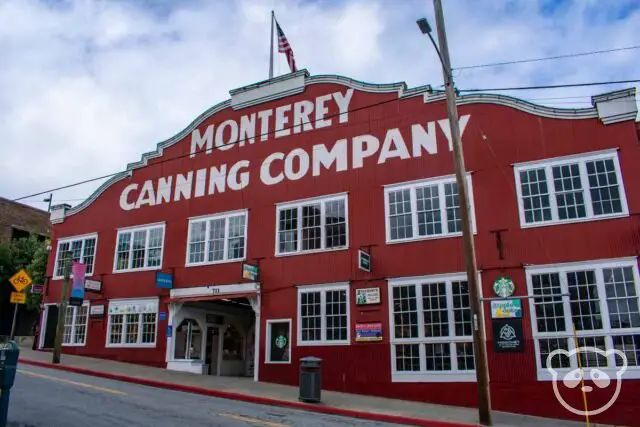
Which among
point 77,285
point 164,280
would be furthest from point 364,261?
point 77,285

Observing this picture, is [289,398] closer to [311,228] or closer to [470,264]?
[311,228]

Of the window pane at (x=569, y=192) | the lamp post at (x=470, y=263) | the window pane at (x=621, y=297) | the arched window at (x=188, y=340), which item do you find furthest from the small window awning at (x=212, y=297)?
the window pane at (x=621, y=297)

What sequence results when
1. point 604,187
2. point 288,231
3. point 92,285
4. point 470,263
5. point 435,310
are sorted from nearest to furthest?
point 470,263 → point 604,187 → point 435,310 → point 288,231 → point 92,285

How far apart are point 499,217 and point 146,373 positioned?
1323 centimetres

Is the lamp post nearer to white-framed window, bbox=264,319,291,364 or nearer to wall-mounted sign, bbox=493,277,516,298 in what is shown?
wall-mounted sign, bbox=493,277,516,298

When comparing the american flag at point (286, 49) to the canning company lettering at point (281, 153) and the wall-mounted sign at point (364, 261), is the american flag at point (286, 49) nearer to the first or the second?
the canning company lettering at point (281, 153)

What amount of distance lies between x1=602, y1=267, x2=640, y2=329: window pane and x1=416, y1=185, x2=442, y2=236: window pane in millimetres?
4942

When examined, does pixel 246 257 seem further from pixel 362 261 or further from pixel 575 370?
pixel 575 370

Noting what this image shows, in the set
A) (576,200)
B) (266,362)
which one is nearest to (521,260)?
(576,200)

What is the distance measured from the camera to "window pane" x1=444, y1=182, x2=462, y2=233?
Answer: 16.9m

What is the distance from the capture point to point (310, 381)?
1488 centimetres

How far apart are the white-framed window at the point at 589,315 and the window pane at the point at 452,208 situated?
2.78 metres

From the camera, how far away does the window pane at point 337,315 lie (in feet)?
58.7

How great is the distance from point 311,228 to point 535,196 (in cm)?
762
